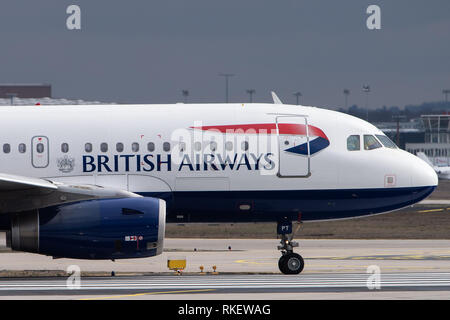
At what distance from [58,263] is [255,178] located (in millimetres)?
8703

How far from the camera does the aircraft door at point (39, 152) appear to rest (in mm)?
26125

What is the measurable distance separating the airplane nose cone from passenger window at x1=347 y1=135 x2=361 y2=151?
1.65m

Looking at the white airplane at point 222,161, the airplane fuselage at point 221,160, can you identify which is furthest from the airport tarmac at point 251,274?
the airplane fuselage at point 221,160

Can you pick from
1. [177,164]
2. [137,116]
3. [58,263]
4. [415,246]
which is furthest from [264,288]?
[415,246]

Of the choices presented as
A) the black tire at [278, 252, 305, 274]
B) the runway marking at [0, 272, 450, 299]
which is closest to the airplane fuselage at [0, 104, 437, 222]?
the black tire at [278, 252, 305, 274]

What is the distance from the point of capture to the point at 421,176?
26.6 meters

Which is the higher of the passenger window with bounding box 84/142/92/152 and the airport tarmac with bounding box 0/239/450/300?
the passenger window with bounding box 84/142/92/152

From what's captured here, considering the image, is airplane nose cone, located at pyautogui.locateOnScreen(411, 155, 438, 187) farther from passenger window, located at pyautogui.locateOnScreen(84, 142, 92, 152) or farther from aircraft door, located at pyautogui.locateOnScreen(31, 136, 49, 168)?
aircraft door, located at pyautogui.locateOnScreen(31, 136, 49, 168)

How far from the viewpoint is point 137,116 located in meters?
26.6

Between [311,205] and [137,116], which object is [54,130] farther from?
[311,205]

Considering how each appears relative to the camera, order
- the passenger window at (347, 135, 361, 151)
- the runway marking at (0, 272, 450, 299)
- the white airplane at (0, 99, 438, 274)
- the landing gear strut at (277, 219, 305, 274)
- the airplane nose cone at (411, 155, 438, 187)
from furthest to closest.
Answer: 1. the passenger window at (347, 135, 361, 151)
2. the airplane nose cone at (411, 155, 438, 187)
3. the landing gear strut at (277, 219, 305, 274)
4. the white airplane at (0, 99, 438, 274)
5. the runway marking at (0, 272, 450, 299)

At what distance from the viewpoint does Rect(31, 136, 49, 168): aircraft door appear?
1029 inches
